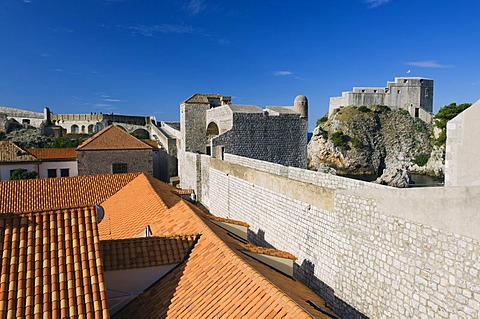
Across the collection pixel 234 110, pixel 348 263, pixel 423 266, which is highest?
pixel 234 110

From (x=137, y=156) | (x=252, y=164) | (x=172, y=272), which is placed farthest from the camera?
(x=137, y=156)

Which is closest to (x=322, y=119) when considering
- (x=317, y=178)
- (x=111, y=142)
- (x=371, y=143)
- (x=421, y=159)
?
(x=371, y=143)

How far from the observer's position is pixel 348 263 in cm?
608

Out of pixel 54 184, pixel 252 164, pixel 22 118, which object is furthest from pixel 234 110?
pixel 22 118

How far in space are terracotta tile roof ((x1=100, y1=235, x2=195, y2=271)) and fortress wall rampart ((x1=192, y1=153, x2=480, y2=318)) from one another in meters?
3.00

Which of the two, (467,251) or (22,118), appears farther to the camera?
(22,118)

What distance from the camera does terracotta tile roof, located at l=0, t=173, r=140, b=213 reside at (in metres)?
12.8

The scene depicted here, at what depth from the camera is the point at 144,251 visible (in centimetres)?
531

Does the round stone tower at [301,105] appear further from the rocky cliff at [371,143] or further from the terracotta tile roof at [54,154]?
the rocky cliff at [371,143]

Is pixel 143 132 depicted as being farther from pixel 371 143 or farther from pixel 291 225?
pixel 291 225

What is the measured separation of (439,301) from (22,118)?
60.8m

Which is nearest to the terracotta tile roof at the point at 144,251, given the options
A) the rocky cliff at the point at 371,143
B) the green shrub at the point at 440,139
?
the rocky cliff at the point at 371,143

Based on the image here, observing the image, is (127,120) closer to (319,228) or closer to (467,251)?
(319,228)

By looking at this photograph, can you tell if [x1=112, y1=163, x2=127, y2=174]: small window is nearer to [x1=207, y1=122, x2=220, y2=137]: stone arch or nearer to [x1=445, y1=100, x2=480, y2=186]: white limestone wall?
[x1=207, y1=122, x2=220, y2=137]: stone arch
